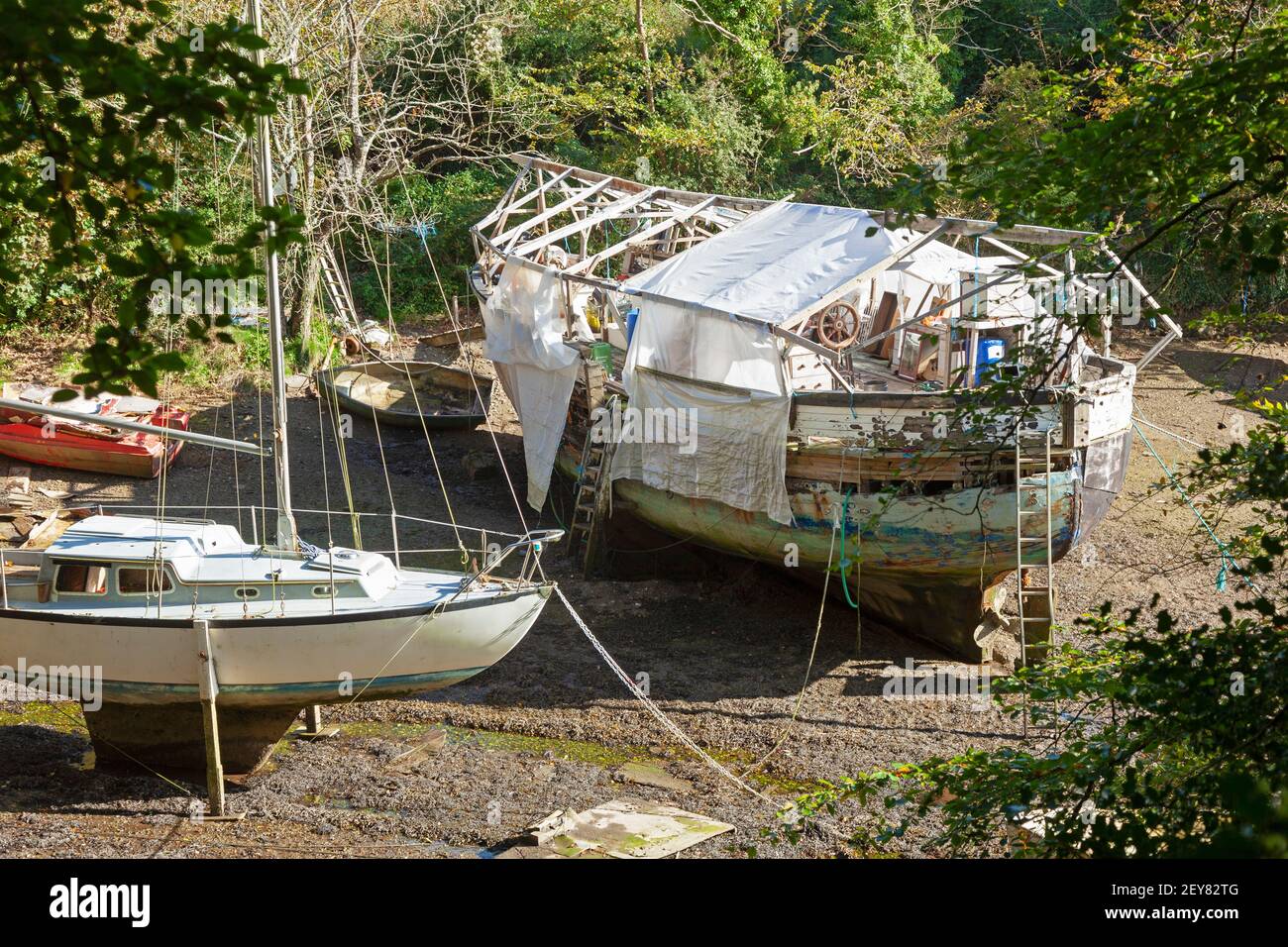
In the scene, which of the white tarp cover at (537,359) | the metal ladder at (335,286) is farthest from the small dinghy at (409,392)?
the white tarp cover at (537,359)

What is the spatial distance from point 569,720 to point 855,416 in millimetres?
4336

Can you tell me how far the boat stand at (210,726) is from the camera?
10.5 m

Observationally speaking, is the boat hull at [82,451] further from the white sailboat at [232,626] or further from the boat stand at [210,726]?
the boat stand at [210,726]

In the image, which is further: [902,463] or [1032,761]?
[902,463]

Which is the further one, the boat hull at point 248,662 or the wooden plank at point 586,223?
the wooden plank at point 586,223

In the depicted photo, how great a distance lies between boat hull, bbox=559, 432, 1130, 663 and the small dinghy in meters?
6.73

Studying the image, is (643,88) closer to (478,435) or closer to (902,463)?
(478,435)

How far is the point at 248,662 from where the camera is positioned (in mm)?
11070

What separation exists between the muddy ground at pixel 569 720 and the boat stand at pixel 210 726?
19 centimetres

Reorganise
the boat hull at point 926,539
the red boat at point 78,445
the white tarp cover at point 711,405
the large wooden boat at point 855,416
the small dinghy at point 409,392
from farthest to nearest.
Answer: the small dinghy at point 409,392
the red boat at point 78,445
the white tarp cover at point 711,405
the boat hull at point 926,539
the large wooden boat at point 855,416

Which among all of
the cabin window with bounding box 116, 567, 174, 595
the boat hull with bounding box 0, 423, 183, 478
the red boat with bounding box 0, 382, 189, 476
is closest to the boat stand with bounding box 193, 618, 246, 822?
the cabin window with bounding box 116, 567, 174, 595
